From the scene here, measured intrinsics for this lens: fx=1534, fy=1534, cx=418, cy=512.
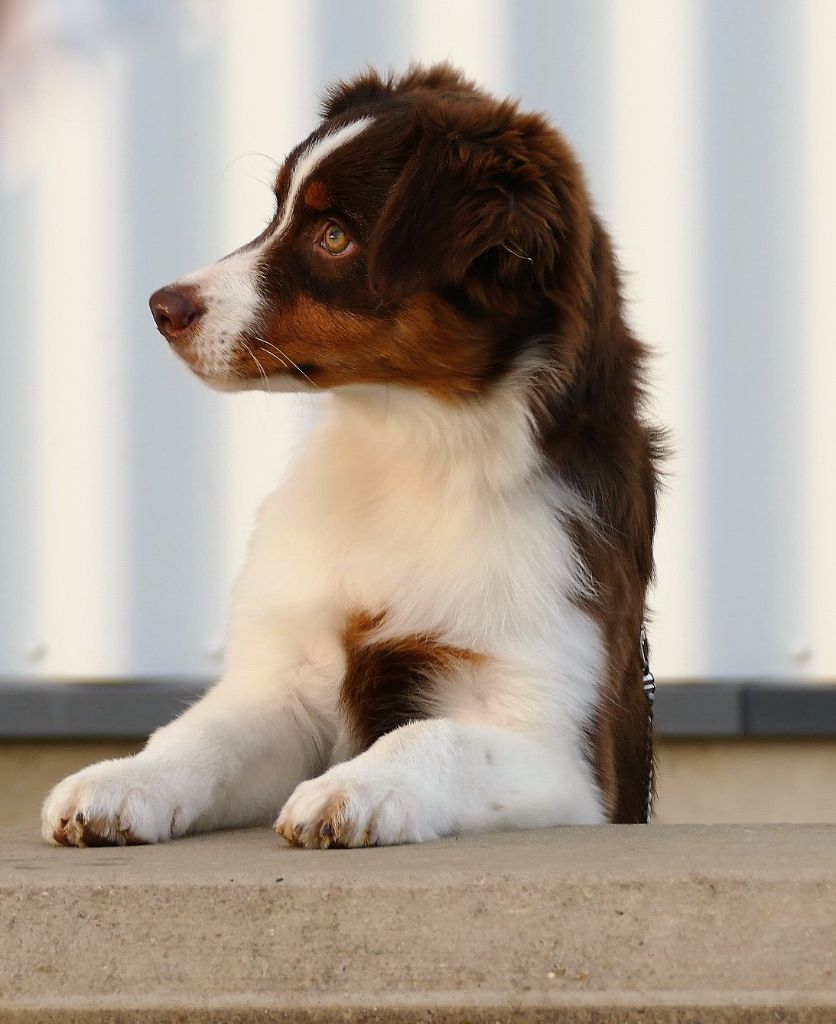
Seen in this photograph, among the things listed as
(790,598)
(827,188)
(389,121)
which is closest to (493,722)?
(389,121)

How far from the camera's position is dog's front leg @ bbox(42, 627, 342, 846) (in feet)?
8.32

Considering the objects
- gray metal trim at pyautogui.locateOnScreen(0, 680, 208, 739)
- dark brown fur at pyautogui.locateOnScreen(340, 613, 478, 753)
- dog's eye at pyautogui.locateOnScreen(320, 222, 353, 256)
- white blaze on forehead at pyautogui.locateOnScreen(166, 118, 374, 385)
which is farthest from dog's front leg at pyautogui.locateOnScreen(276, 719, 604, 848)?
gray metal trim at pyautogui.locateOnScreen(0, 680, 208, 739)

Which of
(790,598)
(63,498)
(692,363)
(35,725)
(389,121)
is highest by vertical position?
(389,121)

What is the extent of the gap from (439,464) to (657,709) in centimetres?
208

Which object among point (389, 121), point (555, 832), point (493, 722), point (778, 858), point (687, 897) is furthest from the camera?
point (389, 121)

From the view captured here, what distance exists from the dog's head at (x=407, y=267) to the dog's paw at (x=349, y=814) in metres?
0.86

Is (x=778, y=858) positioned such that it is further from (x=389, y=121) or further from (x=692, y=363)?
(x=692, y=363)

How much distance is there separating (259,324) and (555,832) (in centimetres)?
110

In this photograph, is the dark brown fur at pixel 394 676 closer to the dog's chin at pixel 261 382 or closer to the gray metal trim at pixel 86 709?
the dog's chin at pixel 261 382

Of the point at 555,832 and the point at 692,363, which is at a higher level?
the point at 692,363

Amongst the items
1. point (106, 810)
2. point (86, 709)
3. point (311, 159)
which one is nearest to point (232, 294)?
point (311, 159)

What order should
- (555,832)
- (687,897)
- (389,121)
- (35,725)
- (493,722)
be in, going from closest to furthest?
1. (687,897)
2. (555,832)
3. (493,722)
4. (389,121)
5. (35,725)

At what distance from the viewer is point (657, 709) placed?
4914 millimetres

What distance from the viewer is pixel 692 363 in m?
5.05
